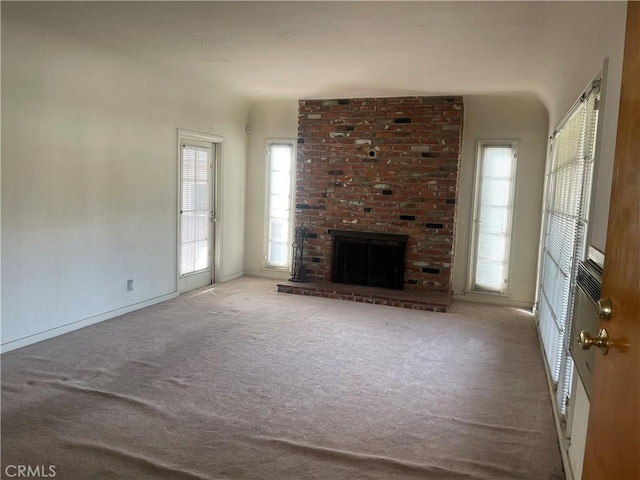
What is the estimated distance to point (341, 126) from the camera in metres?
6.09

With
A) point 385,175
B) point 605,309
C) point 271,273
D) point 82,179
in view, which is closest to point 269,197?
point 271,273

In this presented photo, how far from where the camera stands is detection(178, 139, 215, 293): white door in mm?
5645

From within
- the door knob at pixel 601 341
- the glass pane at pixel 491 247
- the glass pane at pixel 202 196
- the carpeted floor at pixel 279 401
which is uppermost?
the glass pane at pixel 202 196

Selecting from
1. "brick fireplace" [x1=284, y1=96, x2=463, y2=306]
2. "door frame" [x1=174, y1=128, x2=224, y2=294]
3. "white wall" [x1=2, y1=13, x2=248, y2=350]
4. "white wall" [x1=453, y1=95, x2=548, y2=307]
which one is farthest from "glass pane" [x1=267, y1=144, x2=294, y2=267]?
"white wall" [x1=453, y1=95, x2=548, y2=307]

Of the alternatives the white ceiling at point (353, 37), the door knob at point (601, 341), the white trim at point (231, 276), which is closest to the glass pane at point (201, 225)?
the white trim at point (231, 276)

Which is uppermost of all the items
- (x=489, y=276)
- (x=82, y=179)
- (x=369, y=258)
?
(x=82, y=179)

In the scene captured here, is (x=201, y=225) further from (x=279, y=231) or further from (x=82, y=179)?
(x=82, y=179)

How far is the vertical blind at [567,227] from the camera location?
2.60 m

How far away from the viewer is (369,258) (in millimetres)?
6074

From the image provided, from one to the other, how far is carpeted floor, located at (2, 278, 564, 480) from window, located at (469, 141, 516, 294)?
1.29m

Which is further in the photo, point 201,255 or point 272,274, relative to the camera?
point 272,274

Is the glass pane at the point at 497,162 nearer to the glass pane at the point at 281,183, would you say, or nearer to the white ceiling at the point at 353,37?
the white ceiling at the point at 353,37

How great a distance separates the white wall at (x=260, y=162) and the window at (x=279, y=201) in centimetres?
9

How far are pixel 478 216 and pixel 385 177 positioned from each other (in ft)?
4.07
